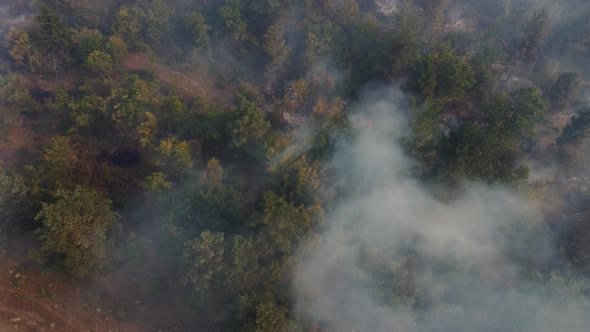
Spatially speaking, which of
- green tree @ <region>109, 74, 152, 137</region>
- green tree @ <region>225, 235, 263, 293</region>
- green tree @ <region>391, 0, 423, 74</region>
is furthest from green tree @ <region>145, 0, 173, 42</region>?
green tree @ <region>225, 235, 263, 293</region>

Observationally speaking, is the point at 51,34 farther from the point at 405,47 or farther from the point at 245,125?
the point at 405,47

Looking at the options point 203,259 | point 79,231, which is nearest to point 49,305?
point 79,231

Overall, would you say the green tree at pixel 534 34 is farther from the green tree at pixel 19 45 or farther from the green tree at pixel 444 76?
the green tree at pixel 19 45

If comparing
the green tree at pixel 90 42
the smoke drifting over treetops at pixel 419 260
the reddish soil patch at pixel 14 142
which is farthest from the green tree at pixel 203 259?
the green tree at pixel 90 42

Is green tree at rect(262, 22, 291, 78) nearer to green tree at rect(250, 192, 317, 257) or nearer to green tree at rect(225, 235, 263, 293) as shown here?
green tree at rect(250, 192, 317, 257)

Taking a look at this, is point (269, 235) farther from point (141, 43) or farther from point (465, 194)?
point (141, 43)

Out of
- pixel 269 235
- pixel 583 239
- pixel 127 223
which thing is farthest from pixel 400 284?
pixel 127 223

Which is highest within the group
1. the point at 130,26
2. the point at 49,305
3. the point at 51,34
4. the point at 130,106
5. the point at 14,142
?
the point at 130,26
